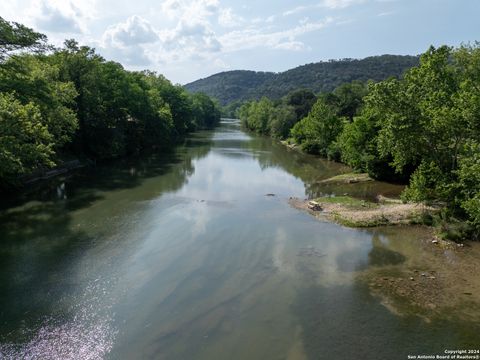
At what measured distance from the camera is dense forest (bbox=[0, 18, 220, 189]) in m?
26.7

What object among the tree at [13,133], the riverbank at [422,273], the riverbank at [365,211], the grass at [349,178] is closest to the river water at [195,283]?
the riverbank at [422,273]

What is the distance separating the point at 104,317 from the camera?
609 inches

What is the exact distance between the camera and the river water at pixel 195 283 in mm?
13984

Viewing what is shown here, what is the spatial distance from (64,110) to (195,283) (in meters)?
27.2

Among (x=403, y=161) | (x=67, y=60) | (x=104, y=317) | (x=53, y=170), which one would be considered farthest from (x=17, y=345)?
(x=67, y=60)

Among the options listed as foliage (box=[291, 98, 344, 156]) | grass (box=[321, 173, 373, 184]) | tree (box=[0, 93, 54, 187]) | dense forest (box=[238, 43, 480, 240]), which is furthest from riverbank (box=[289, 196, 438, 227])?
foliage (box=[291, 98, 344, 156])

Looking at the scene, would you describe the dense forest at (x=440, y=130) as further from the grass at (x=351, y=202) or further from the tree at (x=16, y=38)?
the tree at (x=16, y=38)

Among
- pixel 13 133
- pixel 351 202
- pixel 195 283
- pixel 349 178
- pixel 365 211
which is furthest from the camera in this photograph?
pixel 349 178

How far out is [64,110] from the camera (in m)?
38.2

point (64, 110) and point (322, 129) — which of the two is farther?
point (322, 129)

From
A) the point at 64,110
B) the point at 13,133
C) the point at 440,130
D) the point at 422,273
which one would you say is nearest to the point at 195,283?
the point at 422,273

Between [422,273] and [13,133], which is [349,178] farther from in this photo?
[13,133]

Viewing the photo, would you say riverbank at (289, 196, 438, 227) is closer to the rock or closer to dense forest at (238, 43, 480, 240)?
the rock

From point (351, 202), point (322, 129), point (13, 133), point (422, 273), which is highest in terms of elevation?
point (13, 133)
